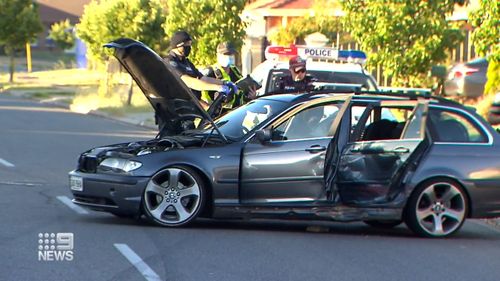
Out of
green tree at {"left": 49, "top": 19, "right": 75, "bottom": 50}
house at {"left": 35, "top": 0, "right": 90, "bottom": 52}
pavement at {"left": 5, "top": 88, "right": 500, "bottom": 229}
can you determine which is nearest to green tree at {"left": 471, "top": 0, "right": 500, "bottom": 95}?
pavement at {"left": 5, "top": 88, "right": 500, "bottom": 229}

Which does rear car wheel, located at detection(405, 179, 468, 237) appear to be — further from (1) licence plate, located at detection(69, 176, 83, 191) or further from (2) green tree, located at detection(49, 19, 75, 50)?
(2) green tree, located at detection(49, 19, 75, 50)

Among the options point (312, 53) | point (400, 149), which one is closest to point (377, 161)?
point (400, 149)

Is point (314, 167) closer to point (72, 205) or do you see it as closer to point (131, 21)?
point (72, 205)

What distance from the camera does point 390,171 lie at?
10492 millimetres

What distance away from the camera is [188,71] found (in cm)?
1277

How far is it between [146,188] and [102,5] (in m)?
26.1

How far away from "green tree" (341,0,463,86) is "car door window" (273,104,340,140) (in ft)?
36.2

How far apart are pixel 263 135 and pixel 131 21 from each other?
2461cm

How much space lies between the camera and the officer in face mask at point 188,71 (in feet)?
40.0

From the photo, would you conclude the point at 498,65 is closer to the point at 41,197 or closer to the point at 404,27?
the point at 404,27

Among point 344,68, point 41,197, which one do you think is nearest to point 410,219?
point 41,197

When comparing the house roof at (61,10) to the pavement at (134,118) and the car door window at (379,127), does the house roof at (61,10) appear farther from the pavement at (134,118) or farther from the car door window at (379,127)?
the car door window at (379,127)

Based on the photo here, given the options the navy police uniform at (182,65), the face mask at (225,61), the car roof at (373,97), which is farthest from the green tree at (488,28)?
the car roof at (373,97)

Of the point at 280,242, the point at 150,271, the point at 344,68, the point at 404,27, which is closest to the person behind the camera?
the point at 150,271
